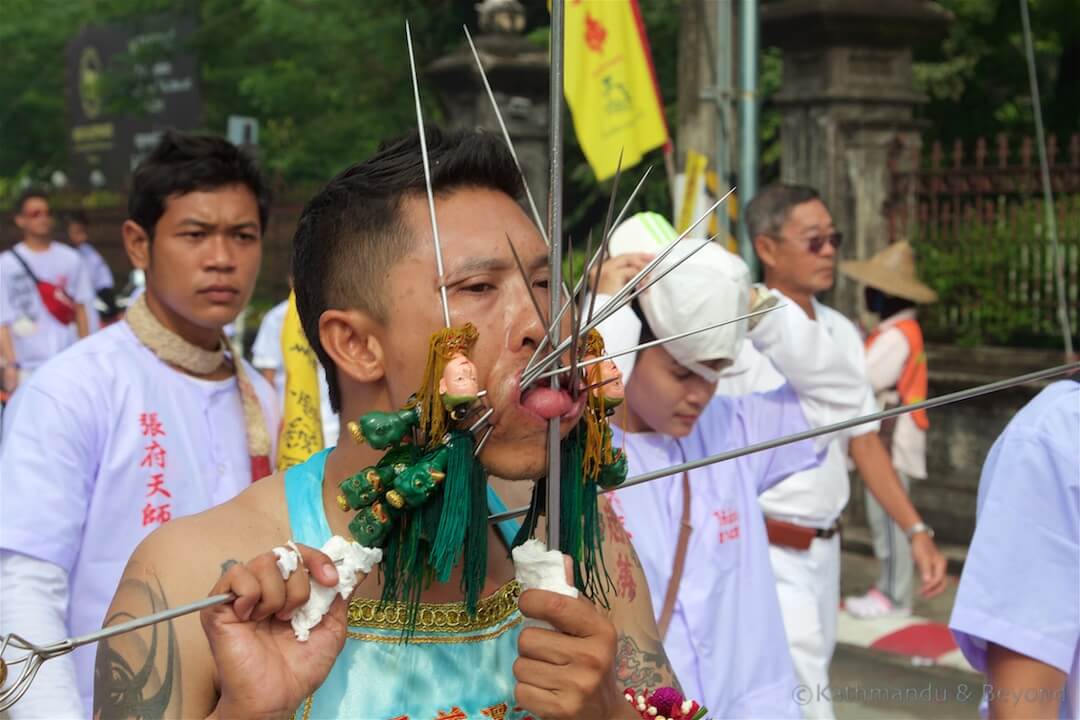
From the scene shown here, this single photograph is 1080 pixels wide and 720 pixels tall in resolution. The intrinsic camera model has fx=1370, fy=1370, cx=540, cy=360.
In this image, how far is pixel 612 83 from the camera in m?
6.36

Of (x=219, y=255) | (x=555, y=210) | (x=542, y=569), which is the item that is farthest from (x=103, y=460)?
(x=555, y=210)

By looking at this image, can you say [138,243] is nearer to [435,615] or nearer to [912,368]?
[435,615]

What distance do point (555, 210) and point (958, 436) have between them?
741cm

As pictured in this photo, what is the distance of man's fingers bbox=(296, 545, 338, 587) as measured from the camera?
1.57 metres

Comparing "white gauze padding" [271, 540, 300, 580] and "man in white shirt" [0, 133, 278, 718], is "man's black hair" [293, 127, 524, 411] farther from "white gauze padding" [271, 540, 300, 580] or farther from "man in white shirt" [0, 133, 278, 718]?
"man in white shirt" [0, 133, 278, 718]

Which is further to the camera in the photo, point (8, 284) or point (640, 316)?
point (8, 284)

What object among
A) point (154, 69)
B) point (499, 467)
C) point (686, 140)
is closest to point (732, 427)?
point (499, 467)

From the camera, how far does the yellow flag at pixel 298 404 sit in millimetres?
3631

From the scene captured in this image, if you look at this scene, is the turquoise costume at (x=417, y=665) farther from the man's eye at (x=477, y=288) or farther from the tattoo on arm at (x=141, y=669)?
the man's eye at (x=477, y=288)

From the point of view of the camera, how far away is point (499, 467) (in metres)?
1.69

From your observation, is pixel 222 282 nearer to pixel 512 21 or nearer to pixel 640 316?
pixel 640 316

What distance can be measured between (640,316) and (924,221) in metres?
5.66

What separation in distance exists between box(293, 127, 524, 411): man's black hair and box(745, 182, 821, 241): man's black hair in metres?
3.31

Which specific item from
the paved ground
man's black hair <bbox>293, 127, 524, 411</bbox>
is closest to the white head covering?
man's black hair <bbox>293, 127, 524, 411</bbox>
